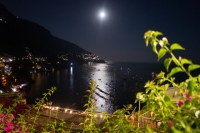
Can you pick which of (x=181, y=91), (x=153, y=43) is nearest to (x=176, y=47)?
(x=153, y=43)

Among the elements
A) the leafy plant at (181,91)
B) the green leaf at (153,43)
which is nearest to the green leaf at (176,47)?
the leafy plant at (181,91)

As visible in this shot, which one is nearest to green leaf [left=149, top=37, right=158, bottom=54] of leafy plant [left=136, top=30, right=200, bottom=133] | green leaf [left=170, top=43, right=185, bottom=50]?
leafy plant [left=136, top=30, right=200, bottom=133]

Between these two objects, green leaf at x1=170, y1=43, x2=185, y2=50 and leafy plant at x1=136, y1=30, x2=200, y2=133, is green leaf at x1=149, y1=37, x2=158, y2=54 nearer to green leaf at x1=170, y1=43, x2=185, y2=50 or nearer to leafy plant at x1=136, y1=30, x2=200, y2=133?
leafy plant at x1=136, y1=30, x2=200, y2=133

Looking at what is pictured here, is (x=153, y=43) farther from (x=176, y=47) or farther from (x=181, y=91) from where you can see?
(x=181, y=91)

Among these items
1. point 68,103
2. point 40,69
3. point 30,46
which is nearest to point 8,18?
point 30,46

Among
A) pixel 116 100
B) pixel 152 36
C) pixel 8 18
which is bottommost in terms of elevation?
pixel 116 100

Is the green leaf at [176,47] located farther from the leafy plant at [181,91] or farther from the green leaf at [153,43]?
the green leaf at [153,43]

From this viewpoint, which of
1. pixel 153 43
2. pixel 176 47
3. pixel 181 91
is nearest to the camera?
pixel 176 47

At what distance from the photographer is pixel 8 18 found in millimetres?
161625

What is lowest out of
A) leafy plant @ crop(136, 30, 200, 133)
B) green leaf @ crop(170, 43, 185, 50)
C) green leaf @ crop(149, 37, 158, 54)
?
leafy plant @ crop(136, 30, 200, 133)

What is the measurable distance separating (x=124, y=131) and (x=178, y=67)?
1447mm

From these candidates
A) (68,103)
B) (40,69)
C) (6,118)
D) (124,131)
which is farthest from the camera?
(40,69)

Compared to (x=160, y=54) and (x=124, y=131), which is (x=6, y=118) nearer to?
(x=124, y=131)

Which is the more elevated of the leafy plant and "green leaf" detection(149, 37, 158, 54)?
"green leaf" detection(149, 37, 158, 54)
